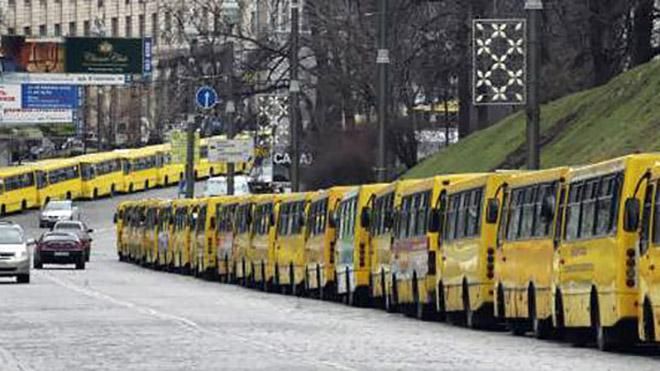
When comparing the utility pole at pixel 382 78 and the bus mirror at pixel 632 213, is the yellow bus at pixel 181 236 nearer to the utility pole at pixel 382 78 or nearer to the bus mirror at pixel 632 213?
the utility pole at pixel 382 78

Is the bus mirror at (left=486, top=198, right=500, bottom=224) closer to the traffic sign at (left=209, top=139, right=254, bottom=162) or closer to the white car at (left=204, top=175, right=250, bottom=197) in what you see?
the traffic sign at (left=209, top=139, right=254, bottom=162)

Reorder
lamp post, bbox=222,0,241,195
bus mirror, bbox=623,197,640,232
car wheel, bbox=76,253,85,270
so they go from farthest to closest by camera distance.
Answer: car wheel, bbox=76,253,85,270, lamp post, bbox=222,0,241,195, bus mirror, bbox=623,197,640,232

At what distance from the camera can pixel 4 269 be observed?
55375mm

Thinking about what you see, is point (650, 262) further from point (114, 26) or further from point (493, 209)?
point (114, 26)

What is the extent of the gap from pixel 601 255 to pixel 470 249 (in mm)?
7402

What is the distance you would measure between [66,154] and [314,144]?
73.9m

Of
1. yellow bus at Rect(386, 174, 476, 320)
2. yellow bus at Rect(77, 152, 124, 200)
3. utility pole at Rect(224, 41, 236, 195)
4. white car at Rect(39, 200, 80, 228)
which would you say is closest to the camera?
yellow bus at Rect(386, 174, 476, 320)

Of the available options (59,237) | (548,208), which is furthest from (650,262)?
(59,237)

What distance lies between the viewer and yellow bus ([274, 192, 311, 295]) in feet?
163

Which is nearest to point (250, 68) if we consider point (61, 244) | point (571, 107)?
point (61, 244)

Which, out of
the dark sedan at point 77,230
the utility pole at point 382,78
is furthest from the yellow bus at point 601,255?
the dark sedan at point 77,230

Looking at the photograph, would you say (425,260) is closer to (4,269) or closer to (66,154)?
(4,269)

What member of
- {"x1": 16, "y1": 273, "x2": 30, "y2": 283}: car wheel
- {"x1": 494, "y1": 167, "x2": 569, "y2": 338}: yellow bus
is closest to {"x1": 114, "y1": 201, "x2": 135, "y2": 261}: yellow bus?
{"x1": 16, "y1": 273, "x2": 30, "y2": 283}: car wheel

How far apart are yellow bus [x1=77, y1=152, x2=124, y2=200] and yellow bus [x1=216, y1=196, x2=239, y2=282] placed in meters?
67.4
